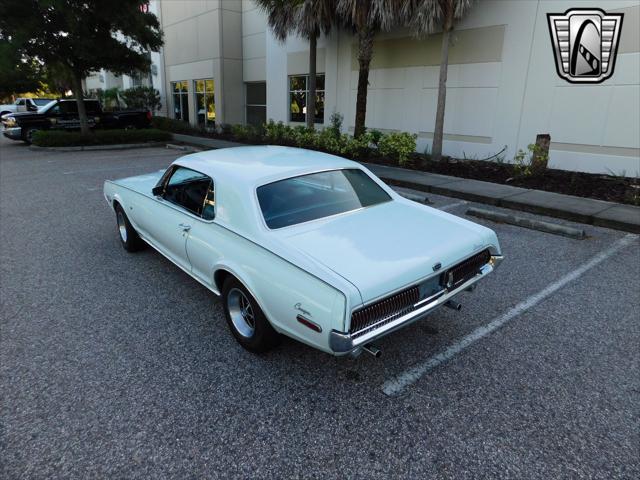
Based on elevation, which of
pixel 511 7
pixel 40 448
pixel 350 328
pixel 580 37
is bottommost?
pixel 40 448

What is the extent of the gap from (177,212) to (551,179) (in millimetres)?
8540

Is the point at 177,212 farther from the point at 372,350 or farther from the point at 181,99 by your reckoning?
the point at 181,99

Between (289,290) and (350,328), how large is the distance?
0.47 metres

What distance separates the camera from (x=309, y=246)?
284 cm

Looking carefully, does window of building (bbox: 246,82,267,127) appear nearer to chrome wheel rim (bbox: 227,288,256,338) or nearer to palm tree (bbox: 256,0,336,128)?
palm tree (bbox: 256,0,336,128)

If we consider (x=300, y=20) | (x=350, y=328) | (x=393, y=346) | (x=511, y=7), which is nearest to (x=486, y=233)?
(x=393, y=346)

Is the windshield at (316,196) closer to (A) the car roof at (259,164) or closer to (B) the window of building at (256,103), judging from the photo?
(A) the car roof at (259,164)

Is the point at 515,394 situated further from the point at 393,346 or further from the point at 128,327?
the point at 128,327

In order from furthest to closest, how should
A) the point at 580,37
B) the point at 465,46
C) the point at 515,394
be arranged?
the point at 465,46, the point at 580,37, the point at 515,394

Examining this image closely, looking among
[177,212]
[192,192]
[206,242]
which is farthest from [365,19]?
[206,242]

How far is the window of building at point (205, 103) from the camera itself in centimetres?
2298

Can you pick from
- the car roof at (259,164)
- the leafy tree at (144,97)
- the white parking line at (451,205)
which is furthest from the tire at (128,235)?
the leafy tree at (144,97)

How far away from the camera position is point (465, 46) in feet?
38.2

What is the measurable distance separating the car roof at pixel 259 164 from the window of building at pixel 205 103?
19846 mm
